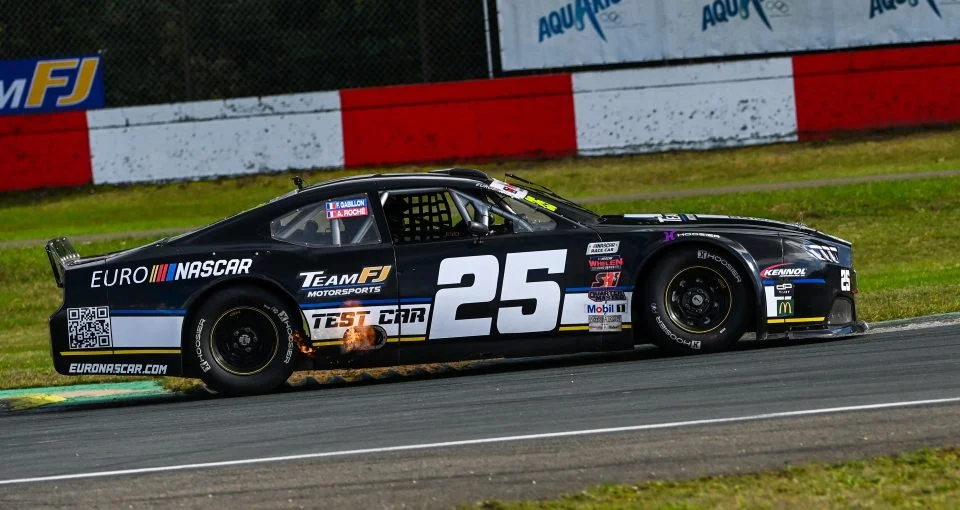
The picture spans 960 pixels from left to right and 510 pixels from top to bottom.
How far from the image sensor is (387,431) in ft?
24.3

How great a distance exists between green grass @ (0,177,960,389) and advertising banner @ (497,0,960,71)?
153 inches

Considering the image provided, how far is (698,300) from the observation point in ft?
29.7

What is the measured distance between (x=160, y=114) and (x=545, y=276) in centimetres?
1303

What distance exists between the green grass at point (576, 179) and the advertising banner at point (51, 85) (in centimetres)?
131

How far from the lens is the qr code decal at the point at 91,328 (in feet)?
30.3

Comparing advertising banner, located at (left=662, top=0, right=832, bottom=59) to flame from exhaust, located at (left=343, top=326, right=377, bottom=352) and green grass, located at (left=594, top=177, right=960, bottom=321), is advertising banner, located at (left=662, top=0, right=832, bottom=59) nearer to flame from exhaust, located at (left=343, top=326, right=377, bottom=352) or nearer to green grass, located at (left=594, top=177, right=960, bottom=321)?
green grass, located at (left=594, top=177, right=960, bottom=321)

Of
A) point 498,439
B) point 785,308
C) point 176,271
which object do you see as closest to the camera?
point 498,439

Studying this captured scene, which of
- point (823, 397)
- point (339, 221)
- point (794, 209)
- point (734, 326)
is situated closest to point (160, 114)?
point (794, 209)

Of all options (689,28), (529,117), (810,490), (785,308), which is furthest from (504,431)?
(689,28)

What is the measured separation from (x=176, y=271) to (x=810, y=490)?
4941 mm

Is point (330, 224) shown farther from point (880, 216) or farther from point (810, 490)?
point (880, 216)

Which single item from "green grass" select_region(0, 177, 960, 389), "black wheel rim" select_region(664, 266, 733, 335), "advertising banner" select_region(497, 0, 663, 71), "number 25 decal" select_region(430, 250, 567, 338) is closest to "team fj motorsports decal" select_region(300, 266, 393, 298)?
"number 25 decal" select_region(430, 250, 567, 338)

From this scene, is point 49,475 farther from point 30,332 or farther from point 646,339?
point 30,332

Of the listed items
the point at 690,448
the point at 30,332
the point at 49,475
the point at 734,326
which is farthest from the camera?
the point at 30,332
